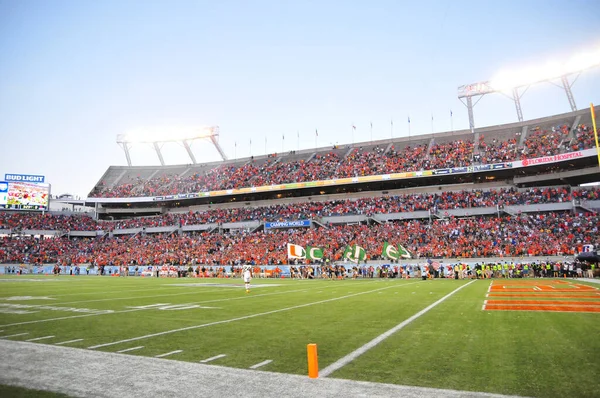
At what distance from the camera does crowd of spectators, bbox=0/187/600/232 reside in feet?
143

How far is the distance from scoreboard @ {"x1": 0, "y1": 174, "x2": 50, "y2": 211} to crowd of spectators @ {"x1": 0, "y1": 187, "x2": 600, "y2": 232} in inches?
176

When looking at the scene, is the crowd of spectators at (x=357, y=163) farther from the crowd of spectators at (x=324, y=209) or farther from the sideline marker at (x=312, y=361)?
the sideline marker at (x=312, y=361)

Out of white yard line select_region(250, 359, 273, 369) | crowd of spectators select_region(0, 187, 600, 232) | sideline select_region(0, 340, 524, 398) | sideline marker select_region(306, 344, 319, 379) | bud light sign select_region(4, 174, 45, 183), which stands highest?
bud light sign select_region(4, 174, 45, 183)

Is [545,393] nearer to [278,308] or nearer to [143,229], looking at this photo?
[278,308]

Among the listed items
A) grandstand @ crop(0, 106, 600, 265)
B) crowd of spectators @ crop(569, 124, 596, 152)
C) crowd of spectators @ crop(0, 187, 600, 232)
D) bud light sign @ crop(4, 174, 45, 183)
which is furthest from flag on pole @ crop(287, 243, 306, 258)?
bud light sign @ crop(4, 174, 45, 183)

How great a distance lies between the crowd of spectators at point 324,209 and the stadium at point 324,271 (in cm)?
32

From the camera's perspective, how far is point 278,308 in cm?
1412

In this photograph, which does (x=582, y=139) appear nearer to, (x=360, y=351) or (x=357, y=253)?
(x=357, y=253)


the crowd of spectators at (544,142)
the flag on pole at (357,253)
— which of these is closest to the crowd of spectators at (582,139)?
the crowd of spectators at (544,142)

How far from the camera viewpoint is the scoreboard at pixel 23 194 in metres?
61.8

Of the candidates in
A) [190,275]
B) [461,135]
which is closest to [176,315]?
[190,275]

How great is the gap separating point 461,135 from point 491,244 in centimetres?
2499

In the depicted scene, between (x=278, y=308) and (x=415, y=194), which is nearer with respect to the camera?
(x=278, y=308)

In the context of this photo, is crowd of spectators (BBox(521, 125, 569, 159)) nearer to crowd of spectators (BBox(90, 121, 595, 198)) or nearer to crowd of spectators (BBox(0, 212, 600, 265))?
crowd of spectators (BBox(90, 121, 595, 198))
